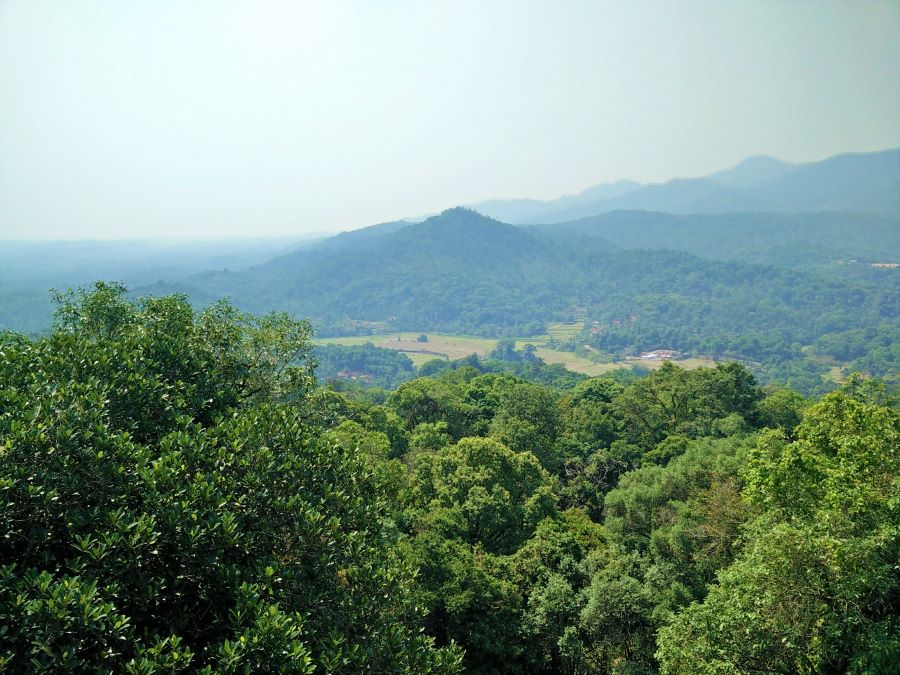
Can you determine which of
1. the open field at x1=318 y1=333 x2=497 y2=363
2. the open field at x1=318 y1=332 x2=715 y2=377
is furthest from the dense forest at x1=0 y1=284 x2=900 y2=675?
the open field at x1=318 y1=333 x2=497 y2=363

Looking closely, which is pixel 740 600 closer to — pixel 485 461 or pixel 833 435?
pixel 833 435

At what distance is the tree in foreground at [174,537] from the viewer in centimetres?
579

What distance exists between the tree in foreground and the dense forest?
4 cm

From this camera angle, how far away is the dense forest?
645cm

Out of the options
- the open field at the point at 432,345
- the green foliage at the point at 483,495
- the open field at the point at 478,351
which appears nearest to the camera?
the green foliage at the point at 483,495

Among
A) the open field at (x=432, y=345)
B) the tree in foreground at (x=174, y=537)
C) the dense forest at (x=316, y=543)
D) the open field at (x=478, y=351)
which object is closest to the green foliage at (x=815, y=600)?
the dense forest at (x=316, y=543)

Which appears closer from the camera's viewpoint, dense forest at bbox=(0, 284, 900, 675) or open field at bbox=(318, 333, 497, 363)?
dense forest at bbox=(0, 284, 900, 675)

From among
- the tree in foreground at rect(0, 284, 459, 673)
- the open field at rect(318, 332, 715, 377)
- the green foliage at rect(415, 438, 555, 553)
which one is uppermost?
the tree in foreground at rect(0, 284, 459, 673)

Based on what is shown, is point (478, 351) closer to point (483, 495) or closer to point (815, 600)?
point (483, 495)

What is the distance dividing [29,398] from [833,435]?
65.8ft

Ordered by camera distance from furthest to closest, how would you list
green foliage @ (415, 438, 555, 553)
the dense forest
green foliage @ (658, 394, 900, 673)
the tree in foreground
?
1. green foliage @ (415, 438, 555, 553)
2. green foliage @ (658, 394, 900, 673)
3. the dense forest
4. the tree in foreground

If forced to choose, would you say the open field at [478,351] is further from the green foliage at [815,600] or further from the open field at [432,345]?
the green foliage at [815,600]

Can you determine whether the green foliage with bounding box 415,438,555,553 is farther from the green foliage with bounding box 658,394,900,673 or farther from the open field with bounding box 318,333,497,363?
the open field with bounding box 318,333,497,363

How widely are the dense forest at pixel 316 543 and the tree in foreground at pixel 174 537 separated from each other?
0.04 metres
